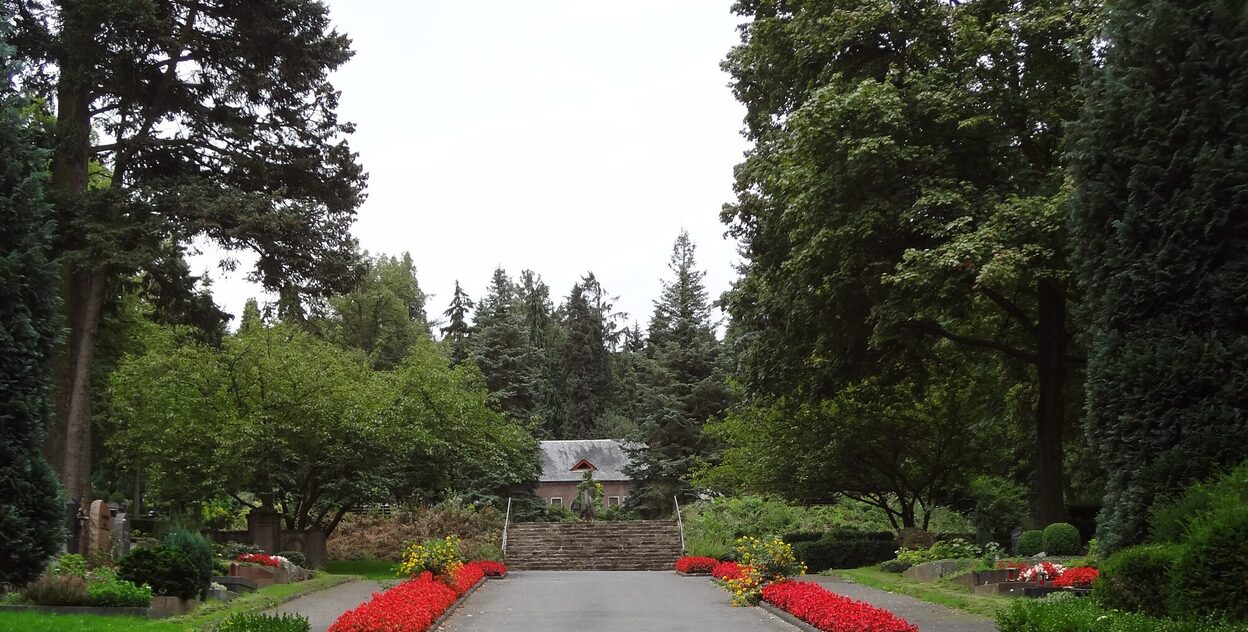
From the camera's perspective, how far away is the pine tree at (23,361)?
1390cm

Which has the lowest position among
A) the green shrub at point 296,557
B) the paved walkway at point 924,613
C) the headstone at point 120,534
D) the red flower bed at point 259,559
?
the paved walkway at point 924,613

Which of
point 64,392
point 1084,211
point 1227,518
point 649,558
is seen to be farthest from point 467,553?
point 1227,518

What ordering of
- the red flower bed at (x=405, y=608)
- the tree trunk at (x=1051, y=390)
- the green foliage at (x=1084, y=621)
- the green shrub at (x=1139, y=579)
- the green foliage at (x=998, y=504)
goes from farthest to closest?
the green foliage at (x=998, y=504)
the tree trunk at (x=1051, y=390)
the red flower bed at (x=405, y=608)
the green shrub at (x=1139, y=579)
the green foliage at (x=1084, y=621)

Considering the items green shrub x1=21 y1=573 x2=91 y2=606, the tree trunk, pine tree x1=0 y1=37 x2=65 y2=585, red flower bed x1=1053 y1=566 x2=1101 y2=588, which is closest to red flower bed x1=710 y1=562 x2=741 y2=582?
the tree trunk

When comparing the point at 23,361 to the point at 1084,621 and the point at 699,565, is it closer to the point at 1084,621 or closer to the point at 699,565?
the point at 1084,621

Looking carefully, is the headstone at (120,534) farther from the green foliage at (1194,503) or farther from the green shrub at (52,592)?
the green foliage at (1194,503)

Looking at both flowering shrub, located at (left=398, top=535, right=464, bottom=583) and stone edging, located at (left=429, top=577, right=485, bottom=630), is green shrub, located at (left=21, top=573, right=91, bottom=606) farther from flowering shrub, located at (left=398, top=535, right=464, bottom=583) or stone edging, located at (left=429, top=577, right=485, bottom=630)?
flowering shrub, located at (left=398, top=535, right=464, bottom=583)

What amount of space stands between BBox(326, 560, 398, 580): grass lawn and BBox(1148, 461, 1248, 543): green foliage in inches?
835

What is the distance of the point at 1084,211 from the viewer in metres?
13.2

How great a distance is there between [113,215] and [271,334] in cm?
1153

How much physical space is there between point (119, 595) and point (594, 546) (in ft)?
90.6

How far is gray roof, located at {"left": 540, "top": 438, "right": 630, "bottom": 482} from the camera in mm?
A: 63188

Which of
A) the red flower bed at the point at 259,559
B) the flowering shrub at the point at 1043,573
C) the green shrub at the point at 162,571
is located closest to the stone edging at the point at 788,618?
the flowering shrub at the point at 1043,573

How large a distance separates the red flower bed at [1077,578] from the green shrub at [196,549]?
13.6 metres
